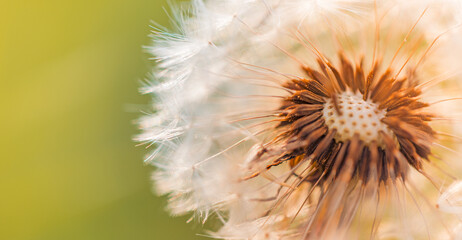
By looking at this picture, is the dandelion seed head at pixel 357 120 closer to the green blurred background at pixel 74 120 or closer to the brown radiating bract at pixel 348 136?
the brown radiating bract at pixel 348 136

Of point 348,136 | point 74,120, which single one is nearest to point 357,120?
point 348,136

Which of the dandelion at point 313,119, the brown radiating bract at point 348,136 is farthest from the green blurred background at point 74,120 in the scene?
the brown radiating bract at point 348,136

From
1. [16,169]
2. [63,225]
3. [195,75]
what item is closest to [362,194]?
[195,75]

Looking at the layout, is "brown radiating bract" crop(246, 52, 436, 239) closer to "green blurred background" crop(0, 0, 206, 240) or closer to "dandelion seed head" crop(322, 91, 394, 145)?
"dandelion seed head" crop(322, 91, 394, 145)

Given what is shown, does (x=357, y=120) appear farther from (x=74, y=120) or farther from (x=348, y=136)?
(x=74, y=120)

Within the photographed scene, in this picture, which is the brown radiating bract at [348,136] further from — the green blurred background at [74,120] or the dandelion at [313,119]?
the green blurred background at [74,120]

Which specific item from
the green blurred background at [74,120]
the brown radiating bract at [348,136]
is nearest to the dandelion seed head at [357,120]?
the brown radiating bract at [348,136]

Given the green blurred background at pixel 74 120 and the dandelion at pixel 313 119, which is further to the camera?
the green blurred background at pixel 74 120
